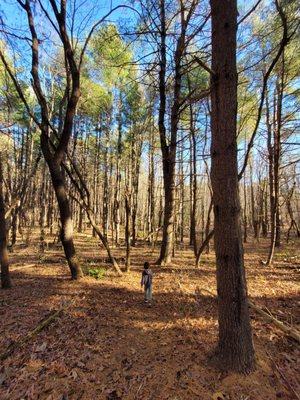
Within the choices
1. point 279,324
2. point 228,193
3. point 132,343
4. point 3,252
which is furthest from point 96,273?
point 228,193

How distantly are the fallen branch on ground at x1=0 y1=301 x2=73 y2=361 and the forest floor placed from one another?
0.06 m

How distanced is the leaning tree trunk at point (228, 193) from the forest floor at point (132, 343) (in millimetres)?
520

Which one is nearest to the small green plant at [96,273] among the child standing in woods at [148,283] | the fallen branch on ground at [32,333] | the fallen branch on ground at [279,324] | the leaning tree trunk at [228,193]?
the fallen branch on ground at [32,333]

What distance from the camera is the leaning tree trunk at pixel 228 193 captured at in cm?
370

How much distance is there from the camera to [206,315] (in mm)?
5570

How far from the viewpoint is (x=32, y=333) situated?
15.9 ft

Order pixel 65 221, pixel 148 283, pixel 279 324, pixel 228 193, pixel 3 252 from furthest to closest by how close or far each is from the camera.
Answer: pixel 65 221
pixel 3 252
pixel 148 283
pixel 279 324
pixel 228 193

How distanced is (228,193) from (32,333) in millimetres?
4175

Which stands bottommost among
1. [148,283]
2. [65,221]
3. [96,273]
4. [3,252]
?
[96,273]

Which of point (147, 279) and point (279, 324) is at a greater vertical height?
point (147, 279)

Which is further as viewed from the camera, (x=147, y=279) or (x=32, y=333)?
(x=147, y=279)

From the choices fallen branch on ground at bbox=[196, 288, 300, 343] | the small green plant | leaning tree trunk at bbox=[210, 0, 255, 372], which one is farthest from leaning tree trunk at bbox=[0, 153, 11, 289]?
fallen branch on ground at bbox=[196, 288, 300, 343]

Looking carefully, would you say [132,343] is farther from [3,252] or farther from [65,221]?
[3,252]

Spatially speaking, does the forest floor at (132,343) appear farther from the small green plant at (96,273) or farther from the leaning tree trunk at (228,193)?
the leaning tree trunk at (228,193)
